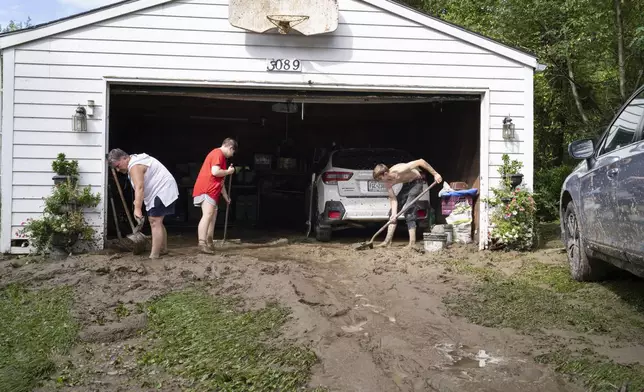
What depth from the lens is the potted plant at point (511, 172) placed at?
9547 millimetres

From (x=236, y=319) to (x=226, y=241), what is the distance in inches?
230

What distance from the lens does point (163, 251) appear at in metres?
8.73

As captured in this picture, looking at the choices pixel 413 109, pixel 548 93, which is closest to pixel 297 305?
pixel 413 109

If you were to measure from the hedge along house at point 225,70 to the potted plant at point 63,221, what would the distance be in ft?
0.61

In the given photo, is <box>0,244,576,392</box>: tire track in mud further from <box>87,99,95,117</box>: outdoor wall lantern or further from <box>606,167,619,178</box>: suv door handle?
<box>87,99,95,117</box>: outdoor wall lantern

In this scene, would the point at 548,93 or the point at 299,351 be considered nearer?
the point at 299,351

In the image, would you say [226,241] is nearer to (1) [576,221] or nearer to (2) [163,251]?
(2) [163,251]

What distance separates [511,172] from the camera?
9648 mm

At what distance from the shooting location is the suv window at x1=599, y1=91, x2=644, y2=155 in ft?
16.9

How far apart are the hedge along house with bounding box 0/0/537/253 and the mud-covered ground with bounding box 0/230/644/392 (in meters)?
1.64

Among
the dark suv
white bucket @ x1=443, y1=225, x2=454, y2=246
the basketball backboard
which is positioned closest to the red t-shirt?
the basketball backboard

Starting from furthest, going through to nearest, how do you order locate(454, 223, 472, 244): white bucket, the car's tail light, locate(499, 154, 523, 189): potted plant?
the car's tail light, locate(454, 223, 472, 244): white bucket, locate(499, 154, 523, 189): potted plant

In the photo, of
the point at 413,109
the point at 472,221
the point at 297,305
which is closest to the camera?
the point at 297,305

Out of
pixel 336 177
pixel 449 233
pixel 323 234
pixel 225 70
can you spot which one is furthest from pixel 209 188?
pixel 449 233
